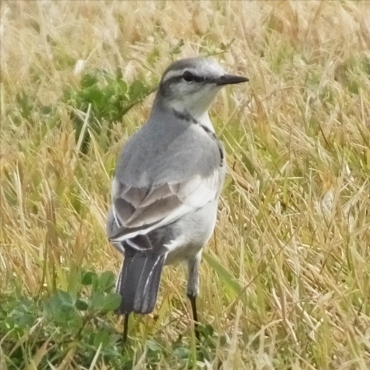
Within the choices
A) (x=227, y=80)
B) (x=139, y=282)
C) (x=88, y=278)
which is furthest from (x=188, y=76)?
(x=139, y=282)

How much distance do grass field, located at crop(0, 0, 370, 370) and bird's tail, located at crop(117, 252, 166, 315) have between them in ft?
0.23

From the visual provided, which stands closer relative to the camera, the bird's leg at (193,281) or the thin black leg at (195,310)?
the thin black leg at (195,310)

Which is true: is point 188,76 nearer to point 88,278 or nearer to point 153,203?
point 153,203

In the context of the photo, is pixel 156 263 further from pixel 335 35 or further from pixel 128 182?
pixel 335 35

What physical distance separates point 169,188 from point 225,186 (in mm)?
1008

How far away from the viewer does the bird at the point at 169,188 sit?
4008 millimetres

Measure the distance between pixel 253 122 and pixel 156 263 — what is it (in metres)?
2.07

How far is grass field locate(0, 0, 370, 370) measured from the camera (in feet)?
13.2

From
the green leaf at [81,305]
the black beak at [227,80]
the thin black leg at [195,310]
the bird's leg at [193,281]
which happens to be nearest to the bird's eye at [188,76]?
the black beak at [227,80]

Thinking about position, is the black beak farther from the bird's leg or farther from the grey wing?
the bird's leg

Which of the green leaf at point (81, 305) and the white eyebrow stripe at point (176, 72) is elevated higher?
the white eyebrow stripe at point (176, 72)

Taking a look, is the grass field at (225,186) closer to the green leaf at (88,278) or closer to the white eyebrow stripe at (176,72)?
the green leaf at (88,278)

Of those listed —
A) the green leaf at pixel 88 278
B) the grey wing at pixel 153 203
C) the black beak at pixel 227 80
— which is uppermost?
the black beak at pixel 227 80

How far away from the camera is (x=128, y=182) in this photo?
445 centimetres
